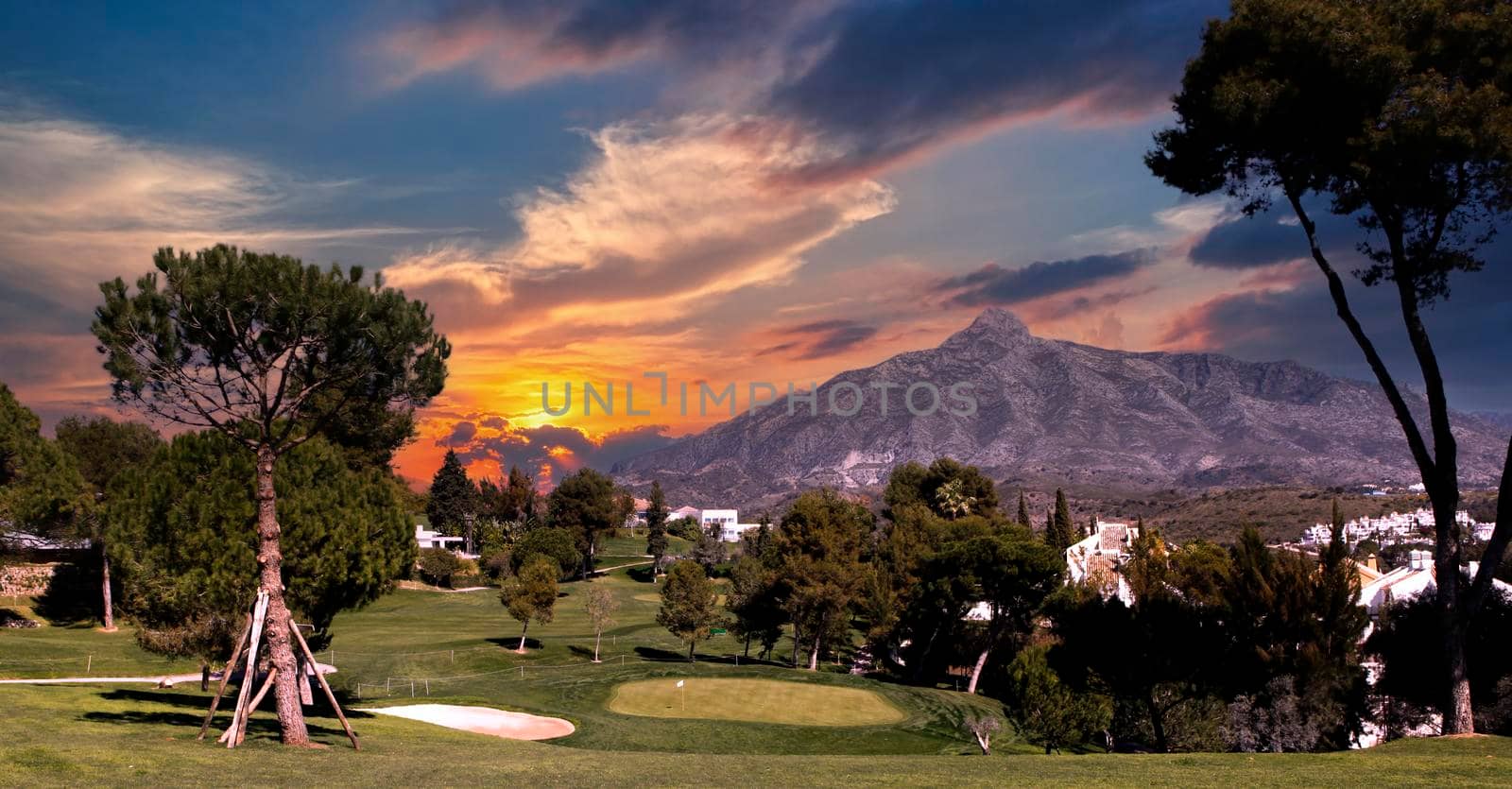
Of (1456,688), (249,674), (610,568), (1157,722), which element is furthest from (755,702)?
(610,568)

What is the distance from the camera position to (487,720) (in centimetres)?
4434

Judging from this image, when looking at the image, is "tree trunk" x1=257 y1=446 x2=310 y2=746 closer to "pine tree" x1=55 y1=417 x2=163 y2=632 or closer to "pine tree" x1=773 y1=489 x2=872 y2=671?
"pine tree" x1=773 y1=489 x2=872 y2=671

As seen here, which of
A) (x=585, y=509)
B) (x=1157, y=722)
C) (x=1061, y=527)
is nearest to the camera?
(x=1157, y=722)

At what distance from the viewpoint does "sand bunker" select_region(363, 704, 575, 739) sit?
135ft

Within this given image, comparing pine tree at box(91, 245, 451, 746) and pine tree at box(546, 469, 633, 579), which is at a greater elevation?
pine tree at box(91, 245, 451, 746)

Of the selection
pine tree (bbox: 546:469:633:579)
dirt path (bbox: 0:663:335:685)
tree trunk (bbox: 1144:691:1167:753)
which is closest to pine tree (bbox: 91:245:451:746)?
dirt path (bbox: 0:663:335:685)

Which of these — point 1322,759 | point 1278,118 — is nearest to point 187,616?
point 1322,759

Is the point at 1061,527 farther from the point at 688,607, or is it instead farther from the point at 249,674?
the point at 249,674

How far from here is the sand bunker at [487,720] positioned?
41250 millimetres

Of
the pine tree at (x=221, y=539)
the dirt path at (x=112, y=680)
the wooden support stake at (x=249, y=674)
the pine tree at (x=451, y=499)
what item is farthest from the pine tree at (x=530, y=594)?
the pine tree at (x=451, y=499)

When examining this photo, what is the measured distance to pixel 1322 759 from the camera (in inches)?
856

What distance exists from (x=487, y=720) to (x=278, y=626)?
23.1 m

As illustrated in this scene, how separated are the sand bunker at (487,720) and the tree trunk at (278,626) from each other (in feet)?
58.8

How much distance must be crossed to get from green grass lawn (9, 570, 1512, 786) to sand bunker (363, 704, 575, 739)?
1333 millimetres
